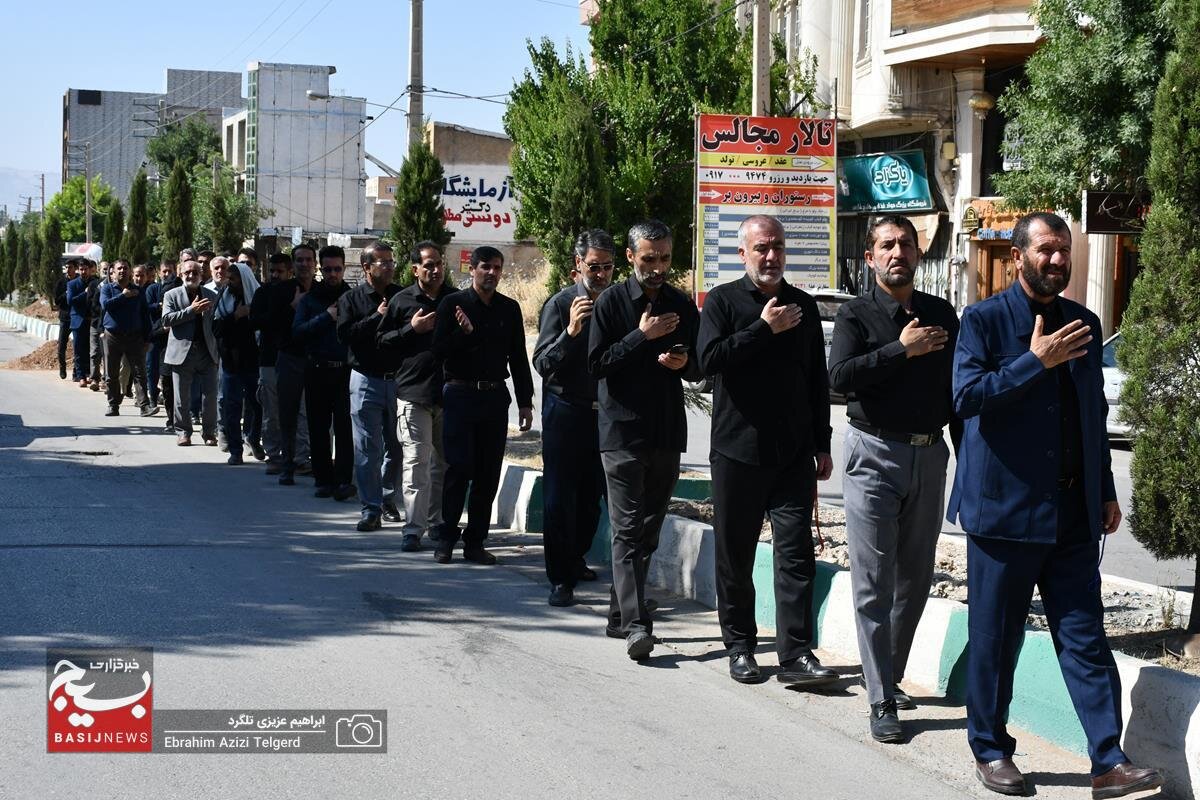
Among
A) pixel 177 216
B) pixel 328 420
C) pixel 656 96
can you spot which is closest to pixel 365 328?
pixel 328 420

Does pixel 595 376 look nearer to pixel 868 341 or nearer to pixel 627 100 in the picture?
pixel 868 341

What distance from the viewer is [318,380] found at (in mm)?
11852

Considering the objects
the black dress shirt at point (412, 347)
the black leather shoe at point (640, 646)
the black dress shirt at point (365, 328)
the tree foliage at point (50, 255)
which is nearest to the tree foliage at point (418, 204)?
the black dress shirt at point (365, 328)

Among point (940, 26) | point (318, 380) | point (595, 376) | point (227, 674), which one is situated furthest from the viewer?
point (940, 26)

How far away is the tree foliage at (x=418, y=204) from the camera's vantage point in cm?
1770

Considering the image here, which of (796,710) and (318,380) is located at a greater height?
(318,380)

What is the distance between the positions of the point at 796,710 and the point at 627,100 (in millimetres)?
29287

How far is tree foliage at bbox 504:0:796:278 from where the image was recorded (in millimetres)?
33656

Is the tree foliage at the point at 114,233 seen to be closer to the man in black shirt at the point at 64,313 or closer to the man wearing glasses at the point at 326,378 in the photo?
the man in black shirt at the point at 64,313

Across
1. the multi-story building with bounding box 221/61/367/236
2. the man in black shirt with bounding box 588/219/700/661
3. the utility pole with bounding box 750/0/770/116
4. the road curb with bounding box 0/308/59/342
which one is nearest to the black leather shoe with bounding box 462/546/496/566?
the man in black shirt with bounding box 588/219/700/661

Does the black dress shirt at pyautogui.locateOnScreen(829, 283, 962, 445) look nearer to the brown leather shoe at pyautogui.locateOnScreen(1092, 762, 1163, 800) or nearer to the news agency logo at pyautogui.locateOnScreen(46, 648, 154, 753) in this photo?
the brown leather shoe at pyautogui.locateOnScreen(1092, 762, 1163, 800)

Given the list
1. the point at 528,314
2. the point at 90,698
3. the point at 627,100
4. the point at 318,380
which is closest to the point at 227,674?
the point at 90,698

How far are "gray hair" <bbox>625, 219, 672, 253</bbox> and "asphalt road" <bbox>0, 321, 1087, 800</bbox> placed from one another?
199cm

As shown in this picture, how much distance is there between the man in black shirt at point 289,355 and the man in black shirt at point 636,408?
19.7 feet
